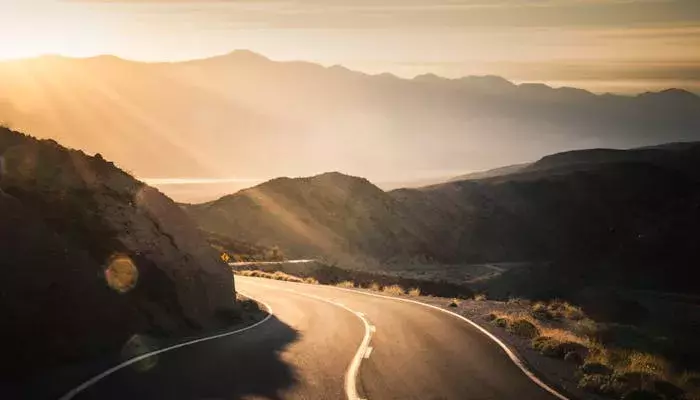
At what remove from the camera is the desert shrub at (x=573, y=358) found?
16.7 meters

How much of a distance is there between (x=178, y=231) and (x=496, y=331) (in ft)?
30.1

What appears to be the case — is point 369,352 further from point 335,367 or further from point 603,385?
point 603,385

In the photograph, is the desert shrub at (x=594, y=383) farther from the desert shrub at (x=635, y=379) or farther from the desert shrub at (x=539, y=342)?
the desert shrub at (x=539, y=342)

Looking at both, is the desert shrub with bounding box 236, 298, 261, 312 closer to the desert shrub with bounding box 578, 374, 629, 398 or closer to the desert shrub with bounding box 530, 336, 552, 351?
the desert shrub with bounding box 530, 336, 552, 351

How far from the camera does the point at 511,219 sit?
445 ft

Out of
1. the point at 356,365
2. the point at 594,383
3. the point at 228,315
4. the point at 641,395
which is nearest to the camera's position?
the point at 641,395

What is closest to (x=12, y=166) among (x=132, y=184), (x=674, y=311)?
(x=132, y=184)

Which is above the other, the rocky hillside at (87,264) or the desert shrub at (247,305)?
the rocky hillside at (87,264)

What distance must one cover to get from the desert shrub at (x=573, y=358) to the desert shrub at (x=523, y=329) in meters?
3.91

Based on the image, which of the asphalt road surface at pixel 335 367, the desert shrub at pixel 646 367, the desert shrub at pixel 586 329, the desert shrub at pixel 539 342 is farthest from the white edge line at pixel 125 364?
the desert shrub at pixel 586 329

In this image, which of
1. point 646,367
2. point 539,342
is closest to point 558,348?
point 539,342

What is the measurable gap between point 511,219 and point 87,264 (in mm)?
123404

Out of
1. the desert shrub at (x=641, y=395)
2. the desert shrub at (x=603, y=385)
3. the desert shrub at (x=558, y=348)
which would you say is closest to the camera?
the desert shrub at (x=641, y=395)

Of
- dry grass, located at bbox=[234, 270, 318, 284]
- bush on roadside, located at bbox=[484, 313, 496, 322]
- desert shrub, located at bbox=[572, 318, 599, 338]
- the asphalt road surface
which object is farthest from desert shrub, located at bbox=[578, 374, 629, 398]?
dry grass, located at bbox=[234, 270, 318, 284]
